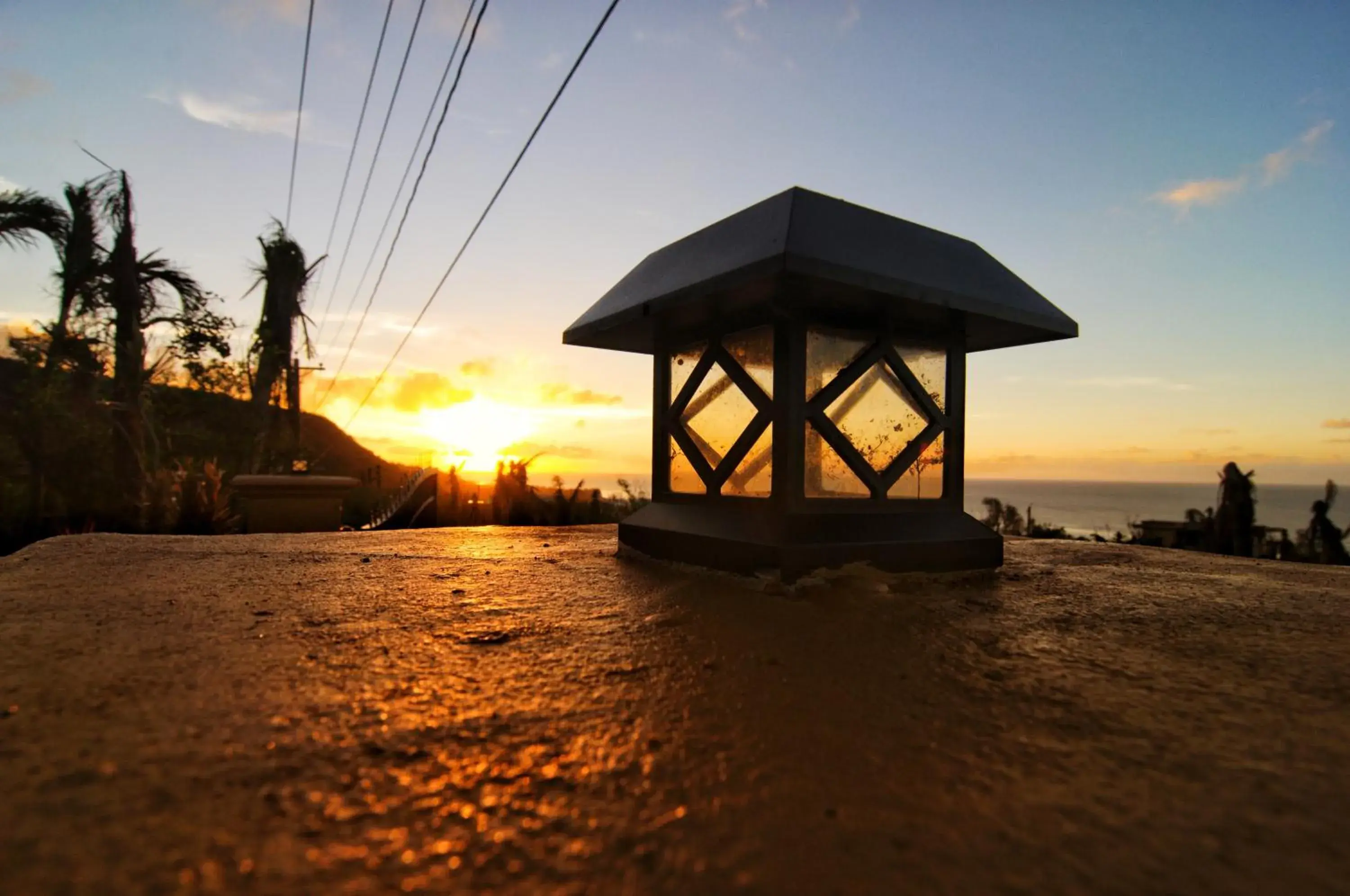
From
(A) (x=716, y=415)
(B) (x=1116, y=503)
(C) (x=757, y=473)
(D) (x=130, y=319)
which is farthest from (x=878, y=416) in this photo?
(B) (x=1116, y=503)

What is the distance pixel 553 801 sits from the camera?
39.8 inches

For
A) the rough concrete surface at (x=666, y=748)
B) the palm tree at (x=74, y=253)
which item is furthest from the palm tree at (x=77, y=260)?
the rough concrete surface at (x=666, y=748)

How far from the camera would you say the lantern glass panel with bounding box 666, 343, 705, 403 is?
12.1 ft

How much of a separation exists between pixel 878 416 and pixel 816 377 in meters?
0.49

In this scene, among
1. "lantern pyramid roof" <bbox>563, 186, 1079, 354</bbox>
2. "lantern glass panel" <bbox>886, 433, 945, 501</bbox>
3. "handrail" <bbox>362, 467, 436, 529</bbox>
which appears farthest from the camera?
"handrail" <bbox>362, 467, 436, 529</bbox>

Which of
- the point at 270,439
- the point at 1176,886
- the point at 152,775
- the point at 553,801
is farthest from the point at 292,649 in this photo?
the point at 270,439

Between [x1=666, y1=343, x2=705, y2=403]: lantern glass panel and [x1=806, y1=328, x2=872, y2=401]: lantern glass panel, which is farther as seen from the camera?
[x1=666, y1=343, x2=705, y2=403]: lantern glass panel

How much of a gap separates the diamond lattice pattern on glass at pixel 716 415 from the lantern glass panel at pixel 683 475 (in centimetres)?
15

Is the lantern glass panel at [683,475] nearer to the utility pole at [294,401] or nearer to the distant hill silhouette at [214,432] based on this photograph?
the distant hill silhouette at [214,432]

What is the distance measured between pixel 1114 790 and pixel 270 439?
17767mm

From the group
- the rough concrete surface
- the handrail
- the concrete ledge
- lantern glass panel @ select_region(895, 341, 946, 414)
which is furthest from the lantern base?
the handrail

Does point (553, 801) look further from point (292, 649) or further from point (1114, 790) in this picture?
point (292, 649)

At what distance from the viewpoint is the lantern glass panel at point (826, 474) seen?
3.19 meters

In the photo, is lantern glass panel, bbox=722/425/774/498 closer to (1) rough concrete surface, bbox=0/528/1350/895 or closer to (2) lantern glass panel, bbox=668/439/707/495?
(2) lantern glass panel, bbox=668/439/707/495
